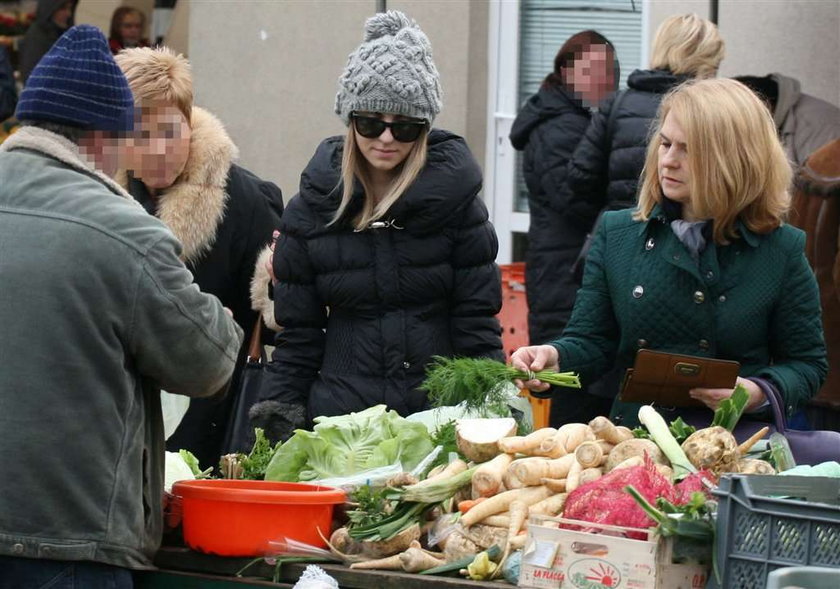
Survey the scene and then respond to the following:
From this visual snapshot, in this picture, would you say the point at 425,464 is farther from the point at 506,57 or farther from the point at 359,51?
the point at 506,57

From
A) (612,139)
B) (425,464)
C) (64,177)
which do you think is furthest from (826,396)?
(64,177)

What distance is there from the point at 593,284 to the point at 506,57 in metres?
5.20

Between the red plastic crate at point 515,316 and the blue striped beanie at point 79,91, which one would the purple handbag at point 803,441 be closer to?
the blue striped beanie at point 79,91

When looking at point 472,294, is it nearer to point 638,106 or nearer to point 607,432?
point 607,432

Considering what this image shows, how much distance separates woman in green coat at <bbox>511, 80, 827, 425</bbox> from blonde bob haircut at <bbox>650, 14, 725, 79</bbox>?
242 cm

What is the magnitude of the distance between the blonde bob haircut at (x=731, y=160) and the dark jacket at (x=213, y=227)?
1905 mm

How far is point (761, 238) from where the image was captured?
4359mm

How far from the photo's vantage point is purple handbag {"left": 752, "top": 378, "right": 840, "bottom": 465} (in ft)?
13.9

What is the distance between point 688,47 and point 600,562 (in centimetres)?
385

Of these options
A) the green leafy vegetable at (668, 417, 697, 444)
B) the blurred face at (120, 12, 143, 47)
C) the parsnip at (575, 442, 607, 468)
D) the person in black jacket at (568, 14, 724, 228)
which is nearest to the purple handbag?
the green leafy vegetable at (668, 417, 697, 444)

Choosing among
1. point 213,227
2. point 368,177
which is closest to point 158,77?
point 213,227

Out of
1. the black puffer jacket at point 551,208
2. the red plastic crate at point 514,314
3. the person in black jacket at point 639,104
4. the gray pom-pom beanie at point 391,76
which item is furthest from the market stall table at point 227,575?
the red plastic crate at point 514,314

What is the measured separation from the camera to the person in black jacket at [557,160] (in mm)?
7371

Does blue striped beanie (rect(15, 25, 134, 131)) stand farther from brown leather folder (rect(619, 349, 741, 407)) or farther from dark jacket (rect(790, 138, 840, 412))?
dark jacket (rect(790, 138, 840, 412))
